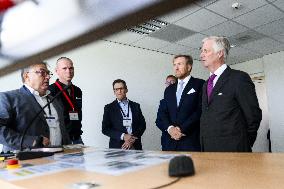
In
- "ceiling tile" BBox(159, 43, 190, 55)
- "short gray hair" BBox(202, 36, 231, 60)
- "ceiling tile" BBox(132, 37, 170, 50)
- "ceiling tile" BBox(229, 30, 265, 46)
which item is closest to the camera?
"short gray hair" BBox(202, 36, 231, 60)

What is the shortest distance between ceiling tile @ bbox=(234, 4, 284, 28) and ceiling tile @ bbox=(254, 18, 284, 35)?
7.2 inches

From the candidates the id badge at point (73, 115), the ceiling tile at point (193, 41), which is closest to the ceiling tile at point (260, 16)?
the ceiling tile at point (193, 41)

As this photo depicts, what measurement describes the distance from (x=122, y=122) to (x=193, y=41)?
8.40 feet

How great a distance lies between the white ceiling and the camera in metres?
4.05

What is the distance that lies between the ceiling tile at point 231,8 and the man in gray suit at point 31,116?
8.75 feet

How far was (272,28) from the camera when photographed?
5012mm

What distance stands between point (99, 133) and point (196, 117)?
2.57 meters

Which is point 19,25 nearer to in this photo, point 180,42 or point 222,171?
point 222,171

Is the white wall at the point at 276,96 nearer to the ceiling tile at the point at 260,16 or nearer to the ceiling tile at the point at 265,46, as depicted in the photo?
the ceiling tile at the point at 265,46

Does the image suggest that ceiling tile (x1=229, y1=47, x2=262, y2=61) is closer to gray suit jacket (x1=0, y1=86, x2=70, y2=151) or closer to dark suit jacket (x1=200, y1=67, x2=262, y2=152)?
dark suit jacket (x1=200, y1=67, x2=262, y2=152)

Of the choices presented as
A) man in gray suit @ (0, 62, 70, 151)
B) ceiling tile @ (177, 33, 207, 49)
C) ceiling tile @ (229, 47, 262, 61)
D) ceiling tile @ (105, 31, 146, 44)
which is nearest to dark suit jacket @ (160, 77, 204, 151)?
man in gray suit @ (0, 62, 70, 151)

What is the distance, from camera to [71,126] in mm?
2824

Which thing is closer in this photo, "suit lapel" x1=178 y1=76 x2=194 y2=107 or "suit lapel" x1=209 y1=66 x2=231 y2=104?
"suit lapel" x1=209 y1=66 x2=231 y2=104

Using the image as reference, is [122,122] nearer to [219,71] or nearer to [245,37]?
[219,71]
